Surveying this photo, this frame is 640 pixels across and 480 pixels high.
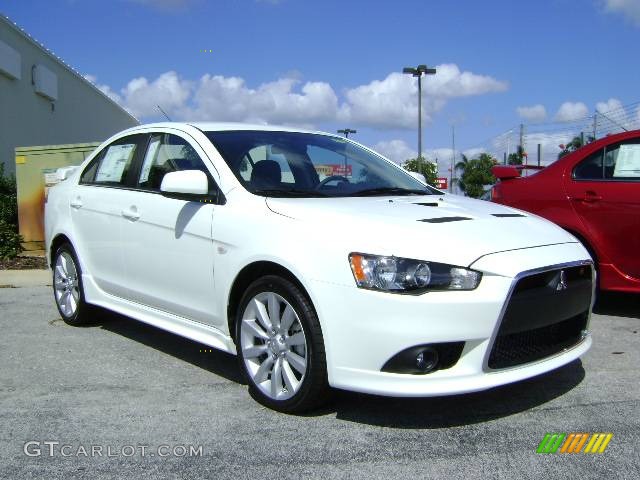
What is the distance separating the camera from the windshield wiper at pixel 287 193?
12.6 feet

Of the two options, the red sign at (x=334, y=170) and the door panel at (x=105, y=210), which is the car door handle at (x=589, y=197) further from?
the door panel at (x=105, y=210)

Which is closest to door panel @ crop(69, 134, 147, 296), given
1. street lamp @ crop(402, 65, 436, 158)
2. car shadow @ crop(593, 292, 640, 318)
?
car shadow @ crop(593, 292, 640, 318)

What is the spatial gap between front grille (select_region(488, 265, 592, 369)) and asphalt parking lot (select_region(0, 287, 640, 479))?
0.35m

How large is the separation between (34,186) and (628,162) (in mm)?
8485

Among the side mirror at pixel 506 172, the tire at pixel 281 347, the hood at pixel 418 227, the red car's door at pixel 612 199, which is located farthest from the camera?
the side mirror at pixel 506 172

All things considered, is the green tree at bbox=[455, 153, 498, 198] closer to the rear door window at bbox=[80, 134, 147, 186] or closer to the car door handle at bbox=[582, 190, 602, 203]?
the car door handle at bbox=[582, 190, 602, 203]

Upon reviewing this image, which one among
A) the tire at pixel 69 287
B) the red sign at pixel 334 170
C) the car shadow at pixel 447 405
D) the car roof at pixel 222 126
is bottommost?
the car shadow at pixel 447 405

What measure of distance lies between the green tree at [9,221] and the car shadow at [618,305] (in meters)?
8.17

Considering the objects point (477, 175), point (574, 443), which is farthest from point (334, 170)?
point (477, 175)

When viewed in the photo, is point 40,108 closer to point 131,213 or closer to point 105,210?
point 105,210

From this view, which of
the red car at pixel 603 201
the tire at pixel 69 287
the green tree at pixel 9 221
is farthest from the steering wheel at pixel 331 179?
the green tree at pixel 9 221

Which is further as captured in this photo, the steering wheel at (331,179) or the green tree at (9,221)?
the green tree at (9,221)

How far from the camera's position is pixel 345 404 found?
3.65m

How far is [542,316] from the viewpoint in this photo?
3.30 meters
